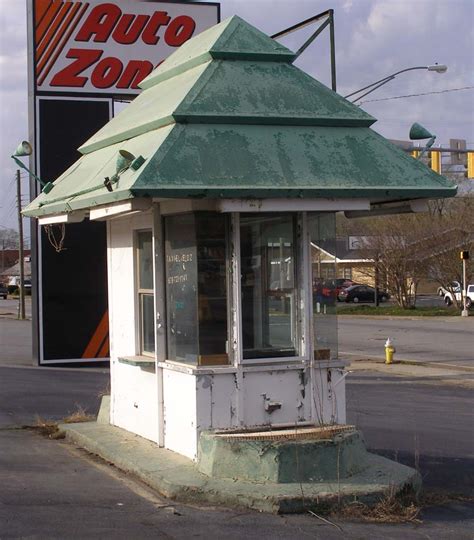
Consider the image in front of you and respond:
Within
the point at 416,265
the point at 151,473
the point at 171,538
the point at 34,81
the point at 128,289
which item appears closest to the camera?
the point at 171,538

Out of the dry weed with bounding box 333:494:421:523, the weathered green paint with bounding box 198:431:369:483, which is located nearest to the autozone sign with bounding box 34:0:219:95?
the weathered green paint with bounding box 198:431:369:483

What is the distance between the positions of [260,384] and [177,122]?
2.48 m

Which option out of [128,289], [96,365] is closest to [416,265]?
[96,365]

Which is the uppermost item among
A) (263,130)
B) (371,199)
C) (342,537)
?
(263,130)

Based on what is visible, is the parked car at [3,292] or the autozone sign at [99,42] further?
the parked car at [3,292]

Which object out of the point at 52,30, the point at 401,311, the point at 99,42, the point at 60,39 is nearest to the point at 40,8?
the point at 52,30

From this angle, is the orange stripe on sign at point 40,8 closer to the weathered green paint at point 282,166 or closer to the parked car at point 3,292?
the weathered green paint at point 282,166

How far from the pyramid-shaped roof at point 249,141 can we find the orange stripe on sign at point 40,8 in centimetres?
1432

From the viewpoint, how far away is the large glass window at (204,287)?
8227 millimetres

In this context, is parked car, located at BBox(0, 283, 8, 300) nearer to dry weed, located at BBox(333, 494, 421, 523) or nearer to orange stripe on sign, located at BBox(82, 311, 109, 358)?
orange stripe on sign, located at BBox(82, 311, 109, 358)

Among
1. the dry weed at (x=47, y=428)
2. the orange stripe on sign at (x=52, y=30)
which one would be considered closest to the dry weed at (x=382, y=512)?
the dry weed at (x=47, y=428)

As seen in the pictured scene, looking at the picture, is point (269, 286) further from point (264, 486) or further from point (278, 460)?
point (264, 486)

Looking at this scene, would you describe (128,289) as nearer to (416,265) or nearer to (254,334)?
(254,334)

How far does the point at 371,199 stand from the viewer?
27.2ft
